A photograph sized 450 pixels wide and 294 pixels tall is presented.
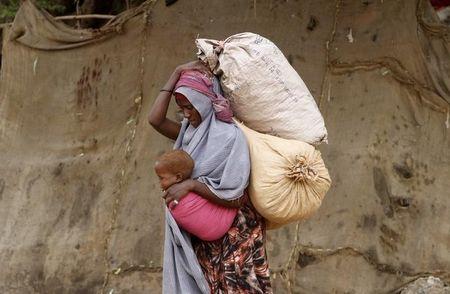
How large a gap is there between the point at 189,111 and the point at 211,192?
352mm

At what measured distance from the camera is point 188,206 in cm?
393

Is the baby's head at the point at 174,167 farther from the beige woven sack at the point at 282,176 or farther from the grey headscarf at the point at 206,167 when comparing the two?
the beige woven sack at the point at 282,176

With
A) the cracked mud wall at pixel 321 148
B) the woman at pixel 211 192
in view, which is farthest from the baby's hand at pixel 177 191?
the cracked mud wall at pixel 321 148

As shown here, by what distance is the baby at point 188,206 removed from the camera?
12.9 feet

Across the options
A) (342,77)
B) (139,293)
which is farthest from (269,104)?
(139,293)

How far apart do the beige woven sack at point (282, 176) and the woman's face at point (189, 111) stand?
182 millimetres

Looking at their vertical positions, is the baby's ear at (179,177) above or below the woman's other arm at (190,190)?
above

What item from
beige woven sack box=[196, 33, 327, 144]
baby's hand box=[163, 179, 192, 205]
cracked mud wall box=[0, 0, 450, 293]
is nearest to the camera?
baby's hand box=[163, 179, 192, 205]

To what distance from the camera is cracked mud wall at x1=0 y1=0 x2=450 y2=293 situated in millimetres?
5902

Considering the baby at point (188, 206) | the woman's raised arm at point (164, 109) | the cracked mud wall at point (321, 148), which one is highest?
the woman's raised arm at point (164, 109)

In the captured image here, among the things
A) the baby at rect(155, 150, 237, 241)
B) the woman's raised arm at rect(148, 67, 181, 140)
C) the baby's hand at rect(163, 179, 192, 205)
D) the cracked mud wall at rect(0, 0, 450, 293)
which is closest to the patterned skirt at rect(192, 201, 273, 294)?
the baby at rect(155, 150, 237, 241)

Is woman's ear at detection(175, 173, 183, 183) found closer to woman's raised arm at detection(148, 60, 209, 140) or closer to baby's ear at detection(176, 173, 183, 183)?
baby's ear at detection(176, 173, 183, 183)

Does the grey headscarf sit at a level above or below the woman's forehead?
below

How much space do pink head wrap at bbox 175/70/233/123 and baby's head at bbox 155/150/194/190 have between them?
0.75 ft
